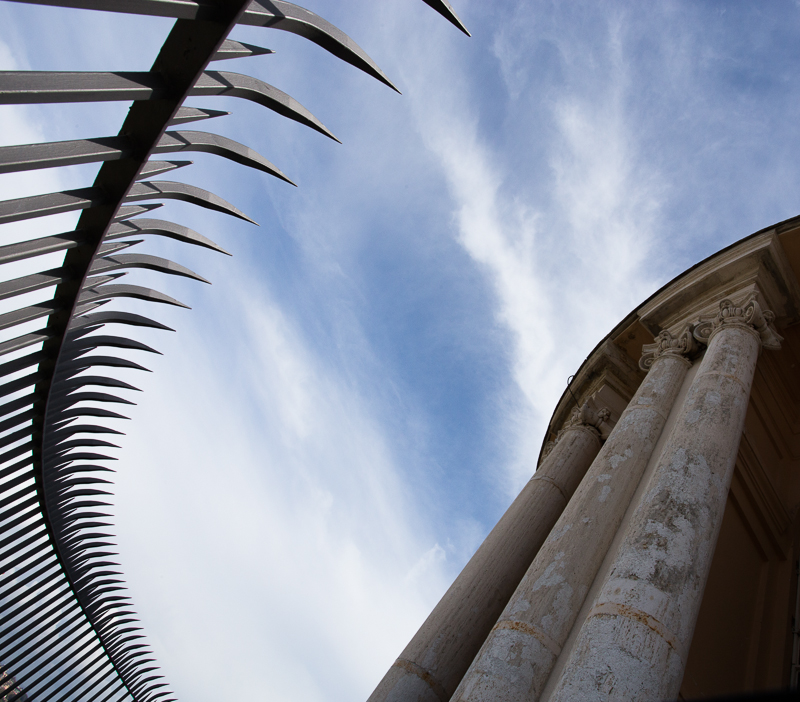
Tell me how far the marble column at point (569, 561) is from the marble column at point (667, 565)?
3.33 ft

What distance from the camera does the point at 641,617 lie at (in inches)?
217

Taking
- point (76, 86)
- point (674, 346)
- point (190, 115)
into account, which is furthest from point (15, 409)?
point (674, 346)

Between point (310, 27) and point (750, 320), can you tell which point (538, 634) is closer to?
point (310, 27)

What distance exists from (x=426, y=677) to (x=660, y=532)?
456 centimetres

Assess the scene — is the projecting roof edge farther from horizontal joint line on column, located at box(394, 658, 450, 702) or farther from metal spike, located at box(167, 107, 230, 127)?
metal spike, located at box(167, 107, 230, 127)

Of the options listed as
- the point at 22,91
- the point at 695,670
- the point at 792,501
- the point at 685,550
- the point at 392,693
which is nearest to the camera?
the point at 22,91

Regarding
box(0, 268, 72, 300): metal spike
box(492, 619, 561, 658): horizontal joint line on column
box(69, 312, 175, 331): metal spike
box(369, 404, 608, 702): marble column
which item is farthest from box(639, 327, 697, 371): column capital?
box(0, 268, 72, 300): metal spike

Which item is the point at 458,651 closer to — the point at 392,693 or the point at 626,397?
the point at 392,693

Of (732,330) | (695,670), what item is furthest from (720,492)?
(695,670)

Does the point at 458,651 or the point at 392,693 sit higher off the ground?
the point at 458,651

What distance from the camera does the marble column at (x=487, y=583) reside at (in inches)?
341

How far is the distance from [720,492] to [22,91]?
813cm

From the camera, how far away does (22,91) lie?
364 centimetres

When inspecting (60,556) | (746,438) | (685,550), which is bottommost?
(60,556)
